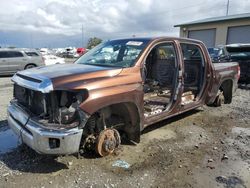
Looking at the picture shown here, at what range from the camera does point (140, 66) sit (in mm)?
4469

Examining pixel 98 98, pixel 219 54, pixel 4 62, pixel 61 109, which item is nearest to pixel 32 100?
pixel 61 109

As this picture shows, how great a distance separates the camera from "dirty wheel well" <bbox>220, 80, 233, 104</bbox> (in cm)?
744

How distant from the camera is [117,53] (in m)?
5.00

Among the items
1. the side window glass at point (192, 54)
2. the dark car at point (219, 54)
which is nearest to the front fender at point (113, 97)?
the side window glass at point (192, 54)

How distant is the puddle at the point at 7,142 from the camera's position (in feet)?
15.4

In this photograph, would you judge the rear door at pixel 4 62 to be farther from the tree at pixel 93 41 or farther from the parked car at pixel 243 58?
the tree at pixel 93 41

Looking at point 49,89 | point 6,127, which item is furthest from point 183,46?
point 6,127

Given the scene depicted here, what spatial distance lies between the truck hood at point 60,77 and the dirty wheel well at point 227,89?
4229 millimetres

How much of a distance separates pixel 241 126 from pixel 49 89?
4368 millimetres

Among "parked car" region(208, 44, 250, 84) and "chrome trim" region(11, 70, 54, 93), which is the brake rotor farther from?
"parked car" region(208, 44, 250, 84)

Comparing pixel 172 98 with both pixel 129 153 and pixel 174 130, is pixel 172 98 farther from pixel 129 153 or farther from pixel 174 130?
pixel 129 153

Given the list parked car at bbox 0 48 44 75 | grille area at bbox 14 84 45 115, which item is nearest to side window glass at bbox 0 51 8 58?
parked car at bbox 0 48 44 75

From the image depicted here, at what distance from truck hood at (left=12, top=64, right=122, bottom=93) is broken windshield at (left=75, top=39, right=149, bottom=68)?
17.3 inches

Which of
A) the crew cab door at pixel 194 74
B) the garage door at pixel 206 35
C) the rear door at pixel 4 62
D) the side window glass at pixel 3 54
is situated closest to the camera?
the crew cab door at pixel 194 74
